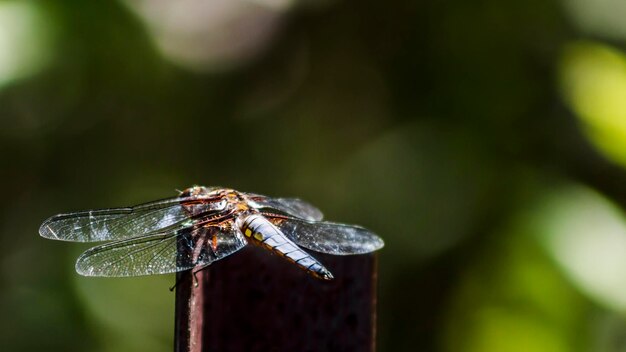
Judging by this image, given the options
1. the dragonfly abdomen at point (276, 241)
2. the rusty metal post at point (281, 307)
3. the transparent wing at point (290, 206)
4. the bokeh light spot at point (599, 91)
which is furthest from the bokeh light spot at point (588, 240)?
the rusty metal post at point (281, 307)

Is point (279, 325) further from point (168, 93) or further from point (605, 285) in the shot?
point (168, 93)

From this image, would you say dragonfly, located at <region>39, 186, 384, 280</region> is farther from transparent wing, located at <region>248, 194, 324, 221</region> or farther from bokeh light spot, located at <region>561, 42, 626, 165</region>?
bokeh light spot, located at <region>561, 42, 626, 165</region>

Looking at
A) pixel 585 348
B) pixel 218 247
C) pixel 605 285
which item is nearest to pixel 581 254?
pixel 605 285

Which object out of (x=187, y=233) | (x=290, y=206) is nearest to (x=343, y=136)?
(x=290, y=206)

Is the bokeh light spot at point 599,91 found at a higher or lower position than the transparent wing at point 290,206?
higher

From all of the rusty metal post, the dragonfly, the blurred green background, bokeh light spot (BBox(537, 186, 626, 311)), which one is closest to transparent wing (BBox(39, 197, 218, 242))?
the dragonfly

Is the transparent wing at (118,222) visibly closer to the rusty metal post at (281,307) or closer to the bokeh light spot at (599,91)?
the rusty metal post at (281,307)
